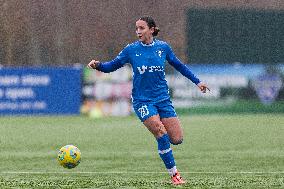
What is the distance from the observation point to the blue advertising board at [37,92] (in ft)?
96.4

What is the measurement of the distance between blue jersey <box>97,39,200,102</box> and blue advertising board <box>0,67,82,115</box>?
708 inches

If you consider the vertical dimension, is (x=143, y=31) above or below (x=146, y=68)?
above

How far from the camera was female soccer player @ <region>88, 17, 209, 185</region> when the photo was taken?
446 inches

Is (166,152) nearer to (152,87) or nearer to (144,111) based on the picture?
(144,111)

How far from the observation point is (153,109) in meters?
11.4

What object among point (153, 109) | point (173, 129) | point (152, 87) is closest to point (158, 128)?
point (153, 109)

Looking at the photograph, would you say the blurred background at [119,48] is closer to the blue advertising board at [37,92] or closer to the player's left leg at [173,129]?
the blue advertising board at [37,92]

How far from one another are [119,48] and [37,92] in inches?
617

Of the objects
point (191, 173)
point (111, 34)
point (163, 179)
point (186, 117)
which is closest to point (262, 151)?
point (191, 173)

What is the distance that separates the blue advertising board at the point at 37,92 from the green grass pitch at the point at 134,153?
1.09 meters

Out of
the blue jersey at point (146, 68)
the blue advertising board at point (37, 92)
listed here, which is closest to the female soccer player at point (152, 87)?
the blue jersey at point (146, 68)

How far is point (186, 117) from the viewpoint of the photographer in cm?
2898

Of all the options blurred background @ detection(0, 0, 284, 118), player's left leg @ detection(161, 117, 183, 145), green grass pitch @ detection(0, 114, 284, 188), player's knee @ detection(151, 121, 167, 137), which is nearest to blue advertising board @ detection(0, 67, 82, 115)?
blurred background @ detection(0, 0, 284, 118)

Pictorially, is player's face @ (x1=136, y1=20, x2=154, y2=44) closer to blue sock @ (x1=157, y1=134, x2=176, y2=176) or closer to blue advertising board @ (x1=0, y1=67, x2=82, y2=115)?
blue sock @ (x1=157, y1=134, x2=176, y2=176)
